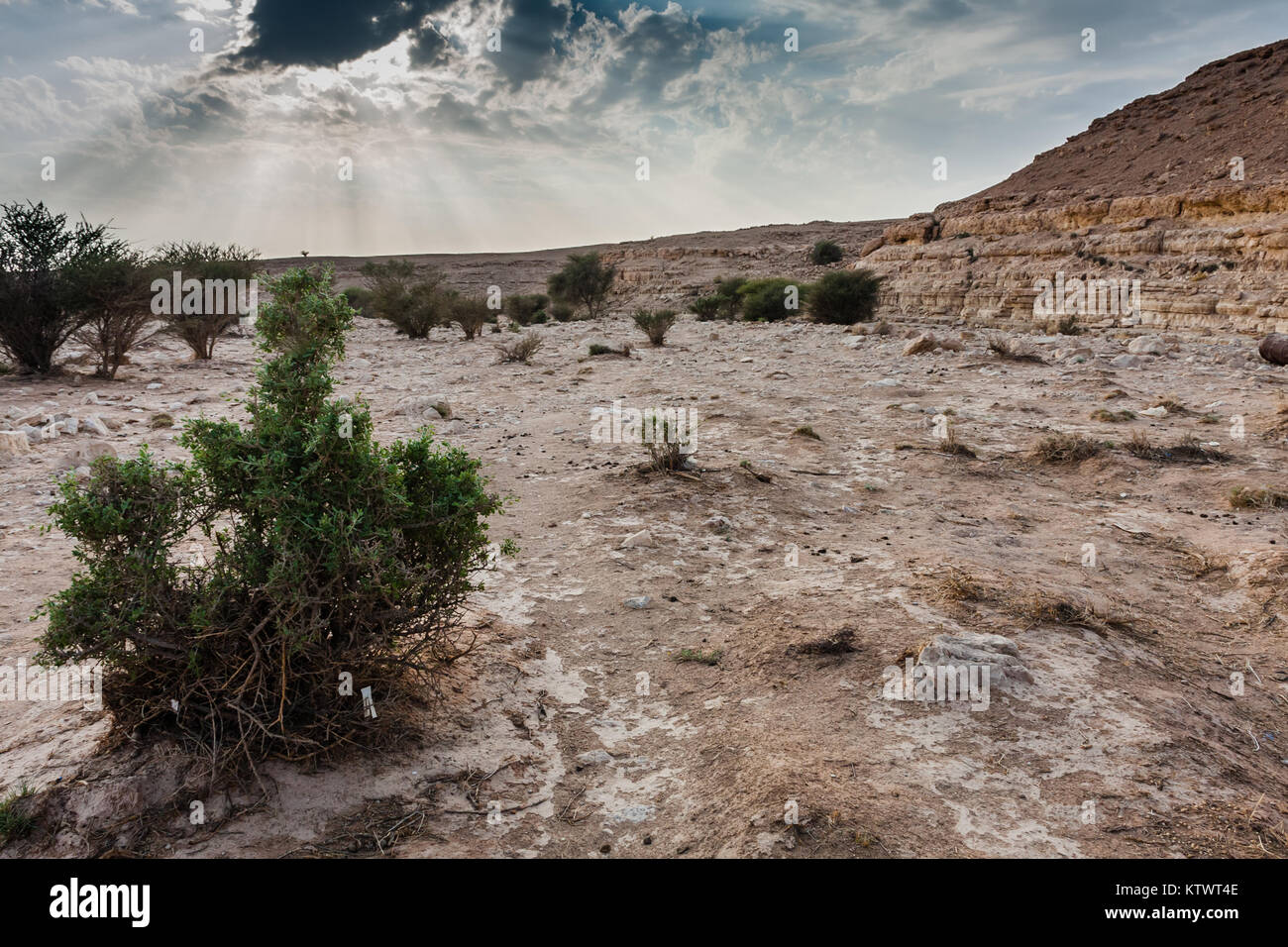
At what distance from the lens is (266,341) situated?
2.95 meters

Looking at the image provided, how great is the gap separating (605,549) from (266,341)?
2.78m

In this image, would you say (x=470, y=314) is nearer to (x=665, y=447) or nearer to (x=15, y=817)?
(x=665, y=447)

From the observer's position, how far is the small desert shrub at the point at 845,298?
70.8ft

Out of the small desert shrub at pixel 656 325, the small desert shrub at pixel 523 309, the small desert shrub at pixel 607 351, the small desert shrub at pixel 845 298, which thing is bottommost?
the small desert shrub at pixel 607 351

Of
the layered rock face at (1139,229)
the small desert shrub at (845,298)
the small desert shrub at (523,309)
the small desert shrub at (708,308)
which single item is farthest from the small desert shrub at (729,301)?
the small desert shrub at (523,309)

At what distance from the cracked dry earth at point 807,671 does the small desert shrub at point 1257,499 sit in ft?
0.33

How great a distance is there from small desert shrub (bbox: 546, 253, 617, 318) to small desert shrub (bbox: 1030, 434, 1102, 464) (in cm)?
2761

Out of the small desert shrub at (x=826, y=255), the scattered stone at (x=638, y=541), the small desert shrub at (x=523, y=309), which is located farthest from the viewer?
the small desert shrub at (x=826, y=255)

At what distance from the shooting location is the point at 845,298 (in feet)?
71.1

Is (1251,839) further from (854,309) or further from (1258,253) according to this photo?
(854,309)

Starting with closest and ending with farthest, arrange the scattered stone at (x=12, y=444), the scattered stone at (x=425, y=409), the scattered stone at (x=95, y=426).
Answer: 1. the scattered stone at (x=12, y=444)
2. the scattered stone at (x=95, y=426)
3. the scattered stone at (x=425, y=409)

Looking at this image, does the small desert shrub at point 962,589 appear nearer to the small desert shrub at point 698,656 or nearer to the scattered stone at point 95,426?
the small desert shrub at point 698,656

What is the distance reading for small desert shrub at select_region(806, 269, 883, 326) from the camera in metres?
21.6

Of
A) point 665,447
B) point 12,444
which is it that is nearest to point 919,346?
point 665,447
